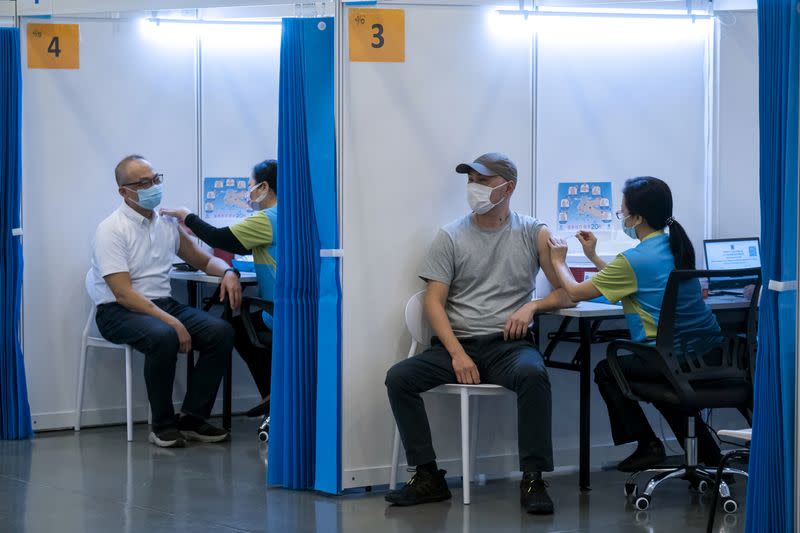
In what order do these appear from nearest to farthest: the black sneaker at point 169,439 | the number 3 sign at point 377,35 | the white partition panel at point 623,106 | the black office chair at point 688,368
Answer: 1. the black office chair at point 688,368
2. the number 3 sign at point 377,35
3. the white partition panel at point 623,106
4. the black sneaker at point 169,439

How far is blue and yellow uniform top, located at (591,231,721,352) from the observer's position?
15.5 feet

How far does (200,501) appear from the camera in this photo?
15.9 feet

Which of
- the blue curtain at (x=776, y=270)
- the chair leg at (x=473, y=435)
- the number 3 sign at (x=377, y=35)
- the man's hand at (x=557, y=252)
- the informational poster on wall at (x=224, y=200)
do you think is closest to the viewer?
the blue curtain at (x=776, y=270)

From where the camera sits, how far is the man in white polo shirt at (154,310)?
19.8 ft

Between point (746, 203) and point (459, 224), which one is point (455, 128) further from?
point (746, 203)

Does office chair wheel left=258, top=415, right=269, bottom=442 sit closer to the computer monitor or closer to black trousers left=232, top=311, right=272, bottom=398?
black trousers left=232, top=311, right=272, bottom=398

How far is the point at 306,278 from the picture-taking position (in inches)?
197

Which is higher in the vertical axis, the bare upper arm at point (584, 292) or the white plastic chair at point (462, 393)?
the bare upper arm at point (584, 292)

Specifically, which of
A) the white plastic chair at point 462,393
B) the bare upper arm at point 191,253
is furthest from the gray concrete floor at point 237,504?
the bare upper arm at point 191,253

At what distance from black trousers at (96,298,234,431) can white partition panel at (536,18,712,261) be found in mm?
1871

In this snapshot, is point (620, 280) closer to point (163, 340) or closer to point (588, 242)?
point (588, 242)

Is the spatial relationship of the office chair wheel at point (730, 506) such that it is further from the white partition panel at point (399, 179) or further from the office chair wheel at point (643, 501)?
the white partition panel at point (399, 179)

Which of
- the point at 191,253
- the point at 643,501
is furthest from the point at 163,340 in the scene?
the point at 643,501

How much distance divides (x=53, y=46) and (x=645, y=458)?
3.78 m
